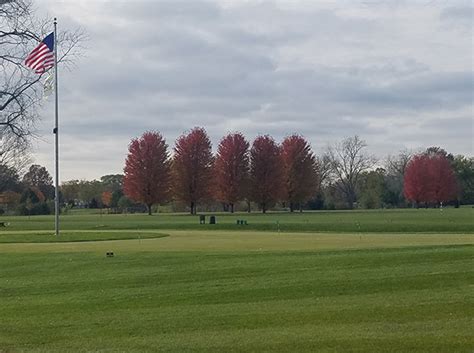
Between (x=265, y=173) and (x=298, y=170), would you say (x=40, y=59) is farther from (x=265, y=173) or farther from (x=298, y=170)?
(x=298, y=170)

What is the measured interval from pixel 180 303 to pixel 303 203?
106m

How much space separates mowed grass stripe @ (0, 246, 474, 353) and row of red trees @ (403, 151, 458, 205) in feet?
350

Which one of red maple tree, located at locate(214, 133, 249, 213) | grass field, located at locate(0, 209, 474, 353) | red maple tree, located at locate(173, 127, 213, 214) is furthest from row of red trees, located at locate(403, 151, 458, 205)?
grass field, located at locate(0, 209, 474, 353)

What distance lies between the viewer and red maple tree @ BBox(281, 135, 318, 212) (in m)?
114

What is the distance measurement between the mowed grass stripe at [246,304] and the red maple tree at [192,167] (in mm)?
82528

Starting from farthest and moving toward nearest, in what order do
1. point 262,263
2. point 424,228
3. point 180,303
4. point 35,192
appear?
point 35,192 → point 424,228 → point 262,263 → point 180,303

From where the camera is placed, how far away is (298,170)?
377ft

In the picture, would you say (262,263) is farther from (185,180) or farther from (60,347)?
(185,180)

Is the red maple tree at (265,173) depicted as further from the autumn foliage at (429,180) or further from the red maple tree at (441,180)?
the red maple tree at (441,180)

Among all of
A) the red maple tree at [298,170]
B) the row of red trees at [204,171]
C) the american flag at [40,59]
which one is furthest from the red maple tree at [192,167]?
the american flag at [40,59]

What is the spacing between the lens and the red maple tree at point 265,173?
357 ft

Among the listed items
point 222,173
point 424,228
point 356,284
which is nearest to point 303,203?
point 222,173

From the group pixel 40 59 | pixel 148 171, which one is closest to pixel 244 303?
pixel 40 59

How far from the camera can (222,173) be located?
108 metres
